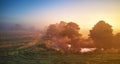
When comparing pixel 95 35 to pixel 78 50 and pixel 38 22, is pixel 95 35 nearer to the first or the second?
pixel 78 50

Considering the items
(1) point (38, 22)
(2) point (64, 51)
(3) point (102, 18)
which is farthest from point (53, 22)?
(3) point (102, 18)

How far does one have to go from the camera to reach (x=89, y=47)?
4.10m

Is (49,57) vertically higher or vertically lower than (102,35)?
lower

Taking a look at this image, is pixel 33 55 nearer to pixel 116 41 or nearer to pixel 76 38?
pixel 76 38

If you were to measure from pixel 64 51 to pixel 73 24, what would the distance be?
0.46m

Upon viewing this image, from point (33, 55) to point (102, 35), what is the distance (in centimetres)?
115

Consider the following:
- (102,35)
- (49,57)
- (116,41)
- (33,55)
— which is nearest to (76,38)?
(102,35)

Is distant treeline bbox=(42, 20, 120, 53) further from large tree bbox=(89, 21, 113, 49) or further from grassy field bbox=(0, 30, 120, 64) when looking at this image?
grassy field bbox=(0, 30, 120, 64)

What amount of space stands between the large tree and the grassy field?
176 millimetres

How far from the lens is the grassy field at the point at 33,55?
4.05 m

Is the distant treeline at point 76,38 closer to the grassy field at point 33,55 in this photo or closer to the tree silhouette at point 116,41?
the tree silhouette at point 116,41

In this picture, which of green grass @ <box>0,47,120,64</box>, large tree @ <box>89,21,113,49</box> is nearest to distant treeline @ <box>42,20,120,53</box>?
large tree @ <box>89,21,113,49</box>

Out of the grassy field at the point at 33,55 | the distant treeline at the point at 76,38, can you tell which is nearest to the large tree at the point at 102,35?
the distant treeline at the point at 76,38

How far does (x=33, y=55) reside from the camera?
13.5ft
